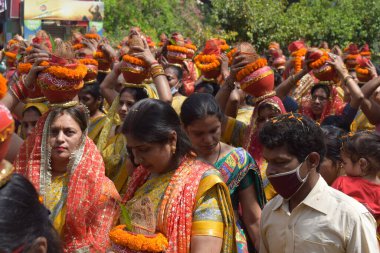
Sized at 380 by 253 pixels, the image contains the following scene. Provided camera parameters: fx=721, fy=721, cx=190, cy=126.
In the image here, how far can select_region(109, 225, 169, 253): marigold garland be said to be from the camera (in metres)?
3.26

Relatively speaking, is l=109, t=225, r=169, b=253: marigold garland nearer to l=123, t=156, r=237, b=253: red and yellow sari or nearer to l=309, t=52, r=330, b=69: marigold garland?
l=123, t=156, r=237, b=253: red and yellow sari

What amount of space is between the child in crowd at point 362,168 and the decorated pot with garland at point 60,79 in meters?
1.72

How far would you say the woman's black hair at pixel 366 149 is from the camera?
14.9ft

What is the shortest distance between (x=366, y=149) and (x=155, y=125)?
5.66ft

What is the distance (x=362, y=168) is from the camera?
14.9 ft

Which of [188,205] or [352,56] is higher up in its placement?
[188,205]

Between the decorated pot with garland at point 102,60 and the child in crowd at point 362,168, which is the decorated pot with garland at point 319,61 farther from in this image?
the decorated pot with garland at point 102,60

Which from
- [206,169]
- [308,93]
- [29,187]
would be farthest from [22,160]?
[308,93]

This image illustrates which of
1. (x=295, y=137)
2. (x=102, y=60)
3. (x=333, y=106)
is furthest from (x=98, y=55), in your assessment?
(x=295, y=137)

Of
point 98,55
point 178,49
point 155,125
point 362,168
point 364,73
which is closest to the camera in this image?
point 155,125

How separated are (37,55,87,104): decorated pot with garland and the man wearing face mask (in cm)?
137

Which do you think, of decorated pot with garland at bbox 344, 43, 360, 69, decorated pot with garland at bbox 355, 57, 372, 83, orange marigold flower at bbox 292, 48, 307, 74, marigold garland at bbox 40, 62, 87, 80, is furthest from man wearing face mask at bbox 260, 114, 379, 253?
decorated pot with garland at bbox 344, 43, 360, 69

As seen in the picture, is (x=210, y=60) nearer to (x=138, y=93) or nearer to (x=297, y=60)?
(x=138, y=93)

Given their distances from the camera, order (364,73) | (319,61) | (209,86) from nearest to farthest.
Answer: (319,61) → (209,86) → (364,73)
